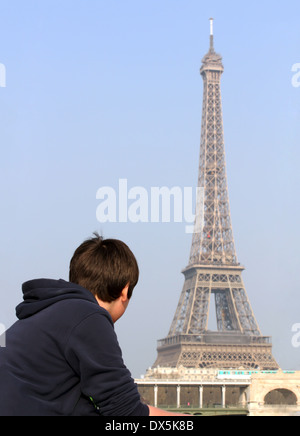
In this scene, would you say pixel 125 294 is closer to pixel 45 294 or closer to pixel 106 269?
pixel 106 269

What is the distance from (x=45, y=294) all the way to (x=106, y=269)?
0.88ft

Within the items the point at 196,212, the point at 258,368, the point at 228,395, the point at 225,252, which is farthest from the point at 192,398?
the point at 196,212

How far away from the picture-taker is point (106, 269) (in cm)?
335

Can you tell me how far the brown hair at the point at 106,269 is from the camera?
3.34 metres

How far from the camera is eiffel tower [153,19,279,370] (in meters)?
84.4

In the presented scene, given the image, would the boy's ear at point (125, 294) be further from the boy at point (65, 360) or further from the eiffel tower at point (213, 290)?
the eiffel tower at point (213, 290)

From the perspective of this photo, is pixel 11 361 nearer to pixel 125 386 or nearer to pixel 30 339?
pixel 30 339

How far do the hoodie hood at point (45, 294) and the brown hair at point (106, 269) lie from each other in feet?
0.33

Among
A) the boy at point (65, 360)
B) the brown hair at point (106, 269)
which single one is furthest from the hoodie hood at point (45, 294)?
the brown hair at point (106, 269)

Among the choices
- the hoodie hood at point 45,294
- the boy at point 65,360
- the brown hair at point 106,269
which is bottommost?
the boy at point 65,360

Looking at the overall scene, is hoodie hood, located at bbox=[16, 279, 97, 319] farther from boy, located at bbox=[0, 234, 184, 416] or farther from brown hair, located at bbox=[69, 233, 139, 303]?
brown hair, located at bbox=[69, 233, 139, 303]

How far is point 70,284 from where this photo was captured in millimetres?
3326

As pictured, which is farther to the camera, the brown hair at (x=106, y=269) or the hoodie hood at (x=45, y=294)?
the brown hair at (x=106, y=269)

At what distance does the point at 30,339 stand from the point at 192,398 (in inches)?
2958
